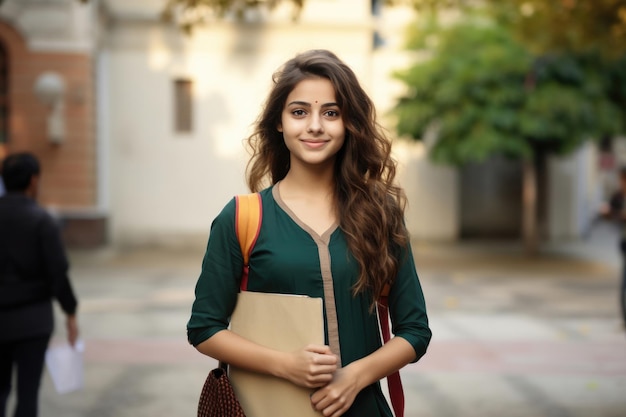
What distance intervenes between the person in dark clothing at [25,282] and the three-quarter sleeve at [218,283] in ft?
7.94

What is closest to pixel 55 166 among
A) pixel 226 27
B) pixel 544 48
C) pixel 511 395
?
pixel 226 27

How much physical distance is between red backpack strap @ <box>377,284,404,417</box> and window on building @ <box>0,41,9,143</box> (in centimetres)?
1605

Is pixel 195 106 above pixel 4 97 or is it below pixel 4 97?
below

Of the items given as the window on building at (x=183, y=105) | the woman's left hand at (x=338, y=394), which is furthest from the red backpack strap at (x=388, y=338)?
the window on building at (x=183, y=105)

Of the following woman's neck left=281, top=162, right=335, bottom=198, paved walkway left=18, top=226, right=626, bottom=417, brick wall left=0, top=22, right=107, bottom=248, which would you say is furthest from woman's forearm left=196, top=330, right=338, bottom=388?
brick wall left=0, top=22, right=107, bottom=248

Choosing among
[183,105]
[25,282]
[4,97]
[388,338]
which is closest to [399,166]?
[25,282]

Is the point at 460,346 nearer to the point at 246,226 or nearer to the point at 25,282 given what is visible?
the point at 25,282

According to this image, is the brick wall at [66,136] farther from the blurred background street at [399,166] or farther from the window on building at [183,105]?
the window on building at [183,105]

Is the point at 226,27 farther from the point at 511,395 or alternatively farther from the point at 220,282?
the point at 220,282

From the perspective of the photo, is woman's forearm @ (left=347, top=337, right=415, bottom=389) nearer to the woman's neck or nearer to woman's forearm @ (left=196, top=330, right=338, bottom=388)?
woman's forearm @ (left=196, top=330, right=338, bottom=388)

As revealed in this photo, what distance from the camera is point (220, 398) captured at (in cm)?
222

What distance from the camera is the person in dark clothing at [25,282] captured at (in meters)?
4.36

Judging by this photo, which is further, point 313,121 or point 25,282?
point 25,282

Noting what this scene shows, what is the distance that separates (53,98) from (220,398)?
15079 mm
